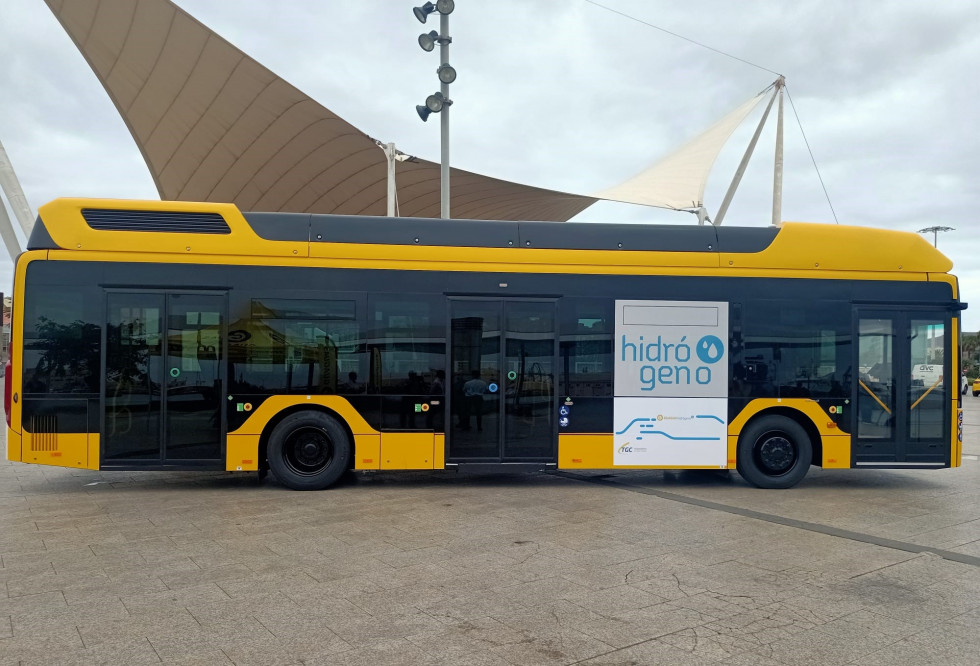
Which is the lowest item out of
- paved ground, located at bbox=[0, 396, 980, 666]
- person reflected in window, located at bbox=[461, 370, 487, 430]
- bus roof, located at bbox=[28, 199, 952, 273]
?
paved ground, located at bbox=[0, 396, 980, 666]

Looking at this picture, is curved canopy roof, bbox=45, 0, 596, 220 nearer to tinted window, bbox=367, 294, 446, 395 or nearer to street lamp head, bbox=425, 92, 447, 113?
street lamp head, bbox=425, 92, 447, 113

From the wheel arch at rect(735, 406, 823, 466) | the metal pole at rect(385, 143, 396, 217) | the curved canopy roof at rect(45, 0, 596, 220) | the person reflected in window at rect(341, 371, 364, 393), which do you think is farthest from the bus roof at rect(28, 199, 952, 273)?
the metal pole at rect(385, 143, 396, 217)

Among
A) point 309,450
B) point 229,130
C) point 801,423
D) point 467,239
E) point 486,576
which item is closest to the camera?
point 486,576

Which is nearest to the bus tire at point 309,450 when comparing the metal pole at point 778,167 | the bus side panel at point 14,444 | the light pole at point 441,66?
the bus side panel at point 14,444

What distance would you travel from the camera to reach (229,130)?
84.5 feet

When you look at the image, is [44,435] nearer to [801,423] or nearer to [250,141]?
[801,423]

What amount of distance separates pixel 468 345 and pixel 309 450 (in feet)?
7.38

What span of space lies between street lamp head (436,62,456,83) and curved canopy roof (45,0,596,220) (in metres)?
10.3

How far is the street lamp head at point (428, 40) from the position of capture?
13406 mm

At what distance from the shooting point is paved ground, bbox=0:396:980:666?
3.88 meters

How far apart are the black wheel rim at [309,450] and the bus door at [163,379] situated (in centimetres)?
80

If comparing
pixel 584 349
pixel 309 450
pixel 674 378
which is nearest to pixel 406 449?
pixel 309 450

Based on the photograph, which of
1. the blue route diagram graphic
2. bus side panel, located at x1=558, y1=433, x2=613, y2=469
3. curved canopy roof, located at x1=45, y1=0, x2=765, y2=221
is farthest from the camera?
curved canopy roof, located at x1=45, y1=0, x2=765, y2=221

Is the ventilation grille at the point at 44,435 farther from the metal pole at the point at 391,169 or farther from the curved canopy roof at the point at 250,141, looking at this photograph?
the metal pole at the point at 391,169
